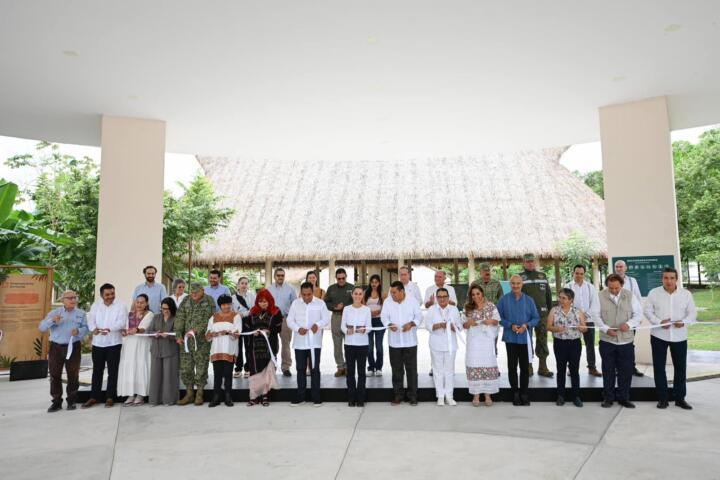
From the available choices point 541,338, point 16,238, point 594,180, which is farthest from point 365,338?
point 594,180

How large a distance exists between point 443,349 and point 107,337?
3932 millimetres

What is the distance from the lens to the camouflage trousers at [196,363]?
19.8 feet

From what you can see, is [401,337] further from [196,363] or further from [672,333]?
[672,333]

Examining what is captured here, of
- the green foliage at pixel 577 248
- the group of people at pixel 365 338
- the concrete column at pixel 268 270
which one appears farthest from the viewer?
the concrete column at pixel 268 270

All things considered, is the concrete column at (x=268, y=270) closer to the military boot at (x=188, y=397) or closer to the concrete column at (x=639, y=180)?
the military boot at (x=188, y=397)

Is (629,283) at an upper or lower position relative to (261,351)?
upper

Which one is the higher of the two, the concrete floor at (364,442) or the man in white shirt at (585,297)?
the man in white shirt at (585,297)

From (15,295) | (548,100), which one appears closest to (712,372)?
(548,100)

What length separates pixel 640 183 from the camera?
749cm

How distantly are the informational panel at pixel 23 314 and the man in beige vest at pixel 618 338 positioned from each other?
837 cm

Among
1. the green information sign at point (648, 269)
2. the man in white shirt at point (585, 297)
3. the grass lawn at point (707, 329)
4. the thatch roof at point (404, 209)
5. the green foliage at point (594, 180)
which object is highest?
the green foliage at point (594, 180)

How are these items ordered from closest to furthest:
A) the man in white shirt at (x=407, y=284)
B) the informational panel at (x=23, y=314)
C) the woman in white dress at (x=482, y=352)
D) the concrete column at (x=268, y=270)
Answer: the woman in white dress at (x=482, y=352) < the man in white shirt at (x=407, y=284) < the informational panel at (x=23, y=314) < the concrete column at (x=268, y=270)

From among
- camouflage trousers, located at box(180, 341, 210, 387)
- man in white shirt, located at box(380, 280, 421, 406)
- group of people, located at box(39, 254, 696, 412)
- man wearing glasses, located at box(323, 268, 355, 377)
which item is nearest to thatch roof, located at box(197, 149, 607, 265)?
man wearing glasses, located at box(323, 268, 355, 377)

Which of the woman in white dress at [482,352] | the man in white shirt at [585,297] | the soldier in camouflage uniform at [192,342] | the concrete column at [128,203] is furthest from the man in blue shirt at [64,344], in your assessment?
the man in white shirt at [585,297]
